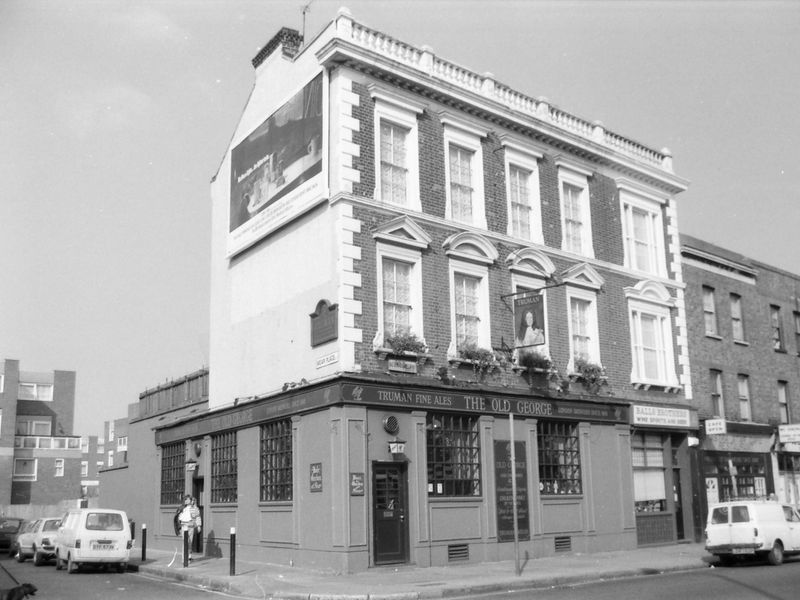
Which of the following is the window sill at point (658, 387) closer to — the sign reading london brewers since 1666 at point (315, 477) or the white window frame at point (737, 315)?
A: the white window frame at point (737, 315)

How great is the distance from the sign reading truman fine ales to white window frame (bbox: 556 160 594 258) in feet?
22.7

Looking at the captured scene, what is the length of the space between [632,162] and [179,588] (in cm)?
1936

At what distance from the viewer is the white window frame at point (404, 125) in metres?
22.2

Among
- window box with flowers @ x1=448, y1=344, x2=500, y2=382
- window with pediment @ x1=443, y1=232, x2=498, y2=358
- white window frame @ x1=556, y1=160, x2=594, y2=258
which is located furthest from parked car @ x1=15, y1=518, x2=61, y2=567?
white window frame @ x1=556, y1=160, x2=594, y2=258

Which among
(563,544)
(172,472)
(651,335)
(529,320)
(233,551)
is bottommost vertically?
(563,544)

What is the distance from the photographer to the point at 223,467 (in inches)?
998

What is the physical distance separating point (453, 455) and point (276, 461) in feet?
14.8

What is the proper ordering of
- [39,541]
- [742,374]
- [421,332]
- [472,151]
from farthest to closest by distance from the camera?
[742,374], [39,541], [472,151], [421,332]

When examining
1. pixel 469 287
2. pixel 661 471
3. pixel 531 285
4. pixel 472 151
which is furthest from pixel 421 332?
pixel 661 471

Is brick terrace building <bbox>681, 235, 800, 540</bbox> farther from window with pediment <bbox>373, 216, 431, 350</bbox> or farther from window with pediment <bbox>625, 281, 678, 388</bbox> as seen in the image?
window with pediment <bbox>373, 216, 431, 350</bbox>

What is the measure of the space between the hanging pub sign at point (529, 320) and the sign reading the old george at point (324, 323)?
529 centimetres

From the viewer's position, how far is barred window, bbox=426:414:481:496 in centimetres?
2166

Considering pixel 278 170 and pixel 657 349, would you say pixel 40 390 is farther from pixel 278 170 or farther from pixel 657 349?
pixel 657 349

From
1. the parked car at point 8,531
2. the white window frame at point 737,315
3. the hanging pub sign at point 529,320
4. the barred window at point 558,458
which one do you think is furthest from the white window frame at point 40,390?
the hanging pub sign at point 529,320
